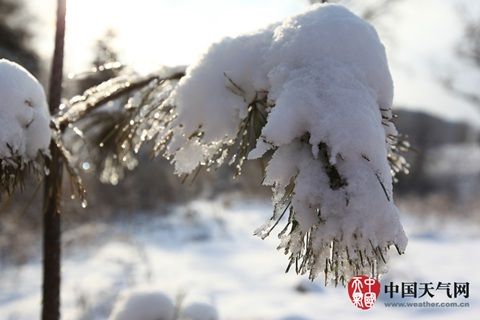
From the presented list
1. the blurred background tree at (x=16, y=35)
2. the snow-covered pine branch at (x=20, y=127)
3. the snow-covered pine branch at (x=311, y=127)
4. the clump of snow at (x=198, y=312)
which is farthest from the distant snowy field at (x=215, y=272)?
the blurred background tree at (x=16, y=35)

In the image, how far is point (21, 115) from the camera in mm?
1285

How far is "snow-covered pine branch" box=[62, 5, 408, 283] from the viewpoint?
91 cm

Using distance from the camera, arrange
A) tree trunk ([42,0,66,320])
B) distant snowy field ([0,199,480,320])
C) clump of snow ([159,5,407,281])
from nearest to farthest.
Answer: clump of snow ([159,5,407,281])
tree trunk ([42,0,66,320])
distant snowy field ([0,199,480,320])

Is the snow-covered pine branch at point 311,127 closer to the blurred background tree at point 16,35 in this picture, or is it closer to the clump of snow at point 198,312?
the clump of snow at point 198,312

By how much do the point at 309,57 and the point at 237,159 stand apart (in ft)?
1.02

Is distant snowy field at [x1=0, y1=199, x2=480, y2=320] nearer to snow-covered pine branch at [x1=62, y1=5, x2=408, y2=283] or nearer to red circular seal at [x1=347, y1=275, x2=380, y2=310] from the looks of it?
red circular seal at [x1=347, y1=275, x2=380, y2=310]

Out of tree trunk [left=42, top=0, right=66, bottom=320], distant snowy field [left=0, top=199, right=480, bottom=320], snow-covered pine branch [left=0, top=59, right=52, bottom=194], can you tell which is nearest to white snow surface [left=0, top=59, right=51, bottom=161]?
snow-covered pine branch [left=0, top=59, right=52, bottom=194]

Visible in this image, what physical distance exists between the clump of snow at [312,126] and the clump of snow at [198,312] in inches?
64.5

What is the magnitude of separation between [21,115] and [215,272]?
12.6ft

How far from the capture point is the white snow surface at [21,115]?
123 cm

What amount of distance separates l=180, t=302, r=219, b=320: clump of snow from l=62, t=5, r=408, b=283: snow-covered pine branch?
1.59 m

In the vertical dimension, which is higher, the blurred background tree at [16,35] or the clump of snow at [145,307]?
the blurred background tree at [16,35]

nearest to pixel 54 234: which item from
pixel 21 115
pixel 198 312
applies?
pixel 21 115

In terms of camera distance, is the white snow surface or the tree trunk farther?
the tree trunk
